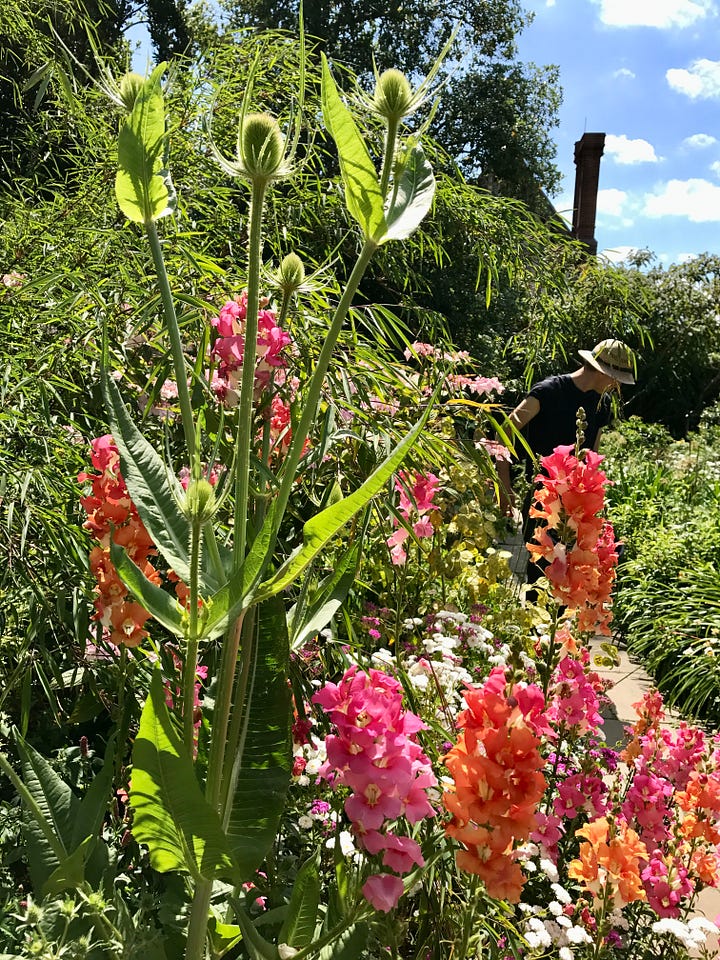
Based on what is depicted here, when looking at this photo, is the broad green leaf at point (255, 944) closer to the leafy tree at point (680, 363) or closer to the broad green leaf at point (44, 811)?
the broad green leaf at point (44, 811)

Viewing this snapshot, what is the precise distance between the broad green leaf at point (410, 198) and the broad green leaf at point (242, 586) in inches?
10.6

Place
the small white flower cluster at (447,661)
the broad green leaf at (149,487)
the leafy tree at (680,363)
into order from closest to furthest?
the broad green leaf at (149,487) → the small white flower cluster at (447,661) → the leafy tree at (680,363)

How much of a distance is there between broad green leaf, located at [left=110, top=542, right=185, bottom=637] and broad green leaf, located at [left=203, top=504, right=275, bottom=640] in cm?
6

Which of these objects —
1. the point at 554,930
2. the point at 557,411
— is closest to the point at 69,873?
the point at 554,930

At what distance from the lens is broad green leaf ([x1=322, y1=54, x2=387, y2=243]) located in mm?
664

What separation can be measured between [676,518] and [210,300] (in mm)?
4599

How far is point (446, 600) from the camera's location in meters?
2.83

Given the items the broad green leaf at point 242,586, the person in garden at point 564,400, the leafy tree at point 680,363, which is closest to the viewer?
the broad green leaf at point 242,586

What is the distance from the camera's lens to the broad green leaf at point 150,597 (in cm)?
67

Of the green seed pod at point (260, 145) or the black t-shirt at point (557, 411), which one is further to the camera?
the black t-shirt at point (557, 411)

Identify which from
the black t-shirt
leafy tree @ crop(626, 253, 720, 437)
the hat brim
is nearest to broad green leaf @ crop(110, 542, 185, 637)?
the black t-shirt

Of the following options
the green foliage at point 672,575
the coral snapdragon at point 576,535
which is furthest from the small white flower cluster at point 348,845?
the green foliage at point 672,575

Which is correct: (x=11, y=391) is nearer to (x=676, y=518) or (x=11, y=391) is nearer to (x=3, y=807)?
(x=3, y=807)

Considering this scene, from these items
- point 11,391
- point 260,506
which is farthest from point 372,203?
point 11,391
